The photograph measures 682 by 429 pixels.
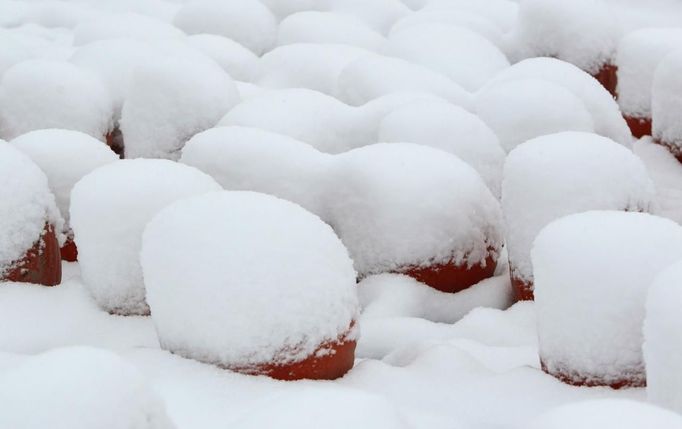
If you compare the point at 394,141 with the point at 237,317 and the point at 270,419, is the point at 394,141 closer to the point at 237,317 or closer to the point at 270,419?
the point at 237,317

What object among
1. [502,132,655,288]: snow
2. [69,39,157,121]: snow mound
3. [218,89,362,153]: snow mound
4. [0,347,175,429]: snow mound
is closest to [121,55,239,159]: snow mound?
[218,89,362,153]: snow mound

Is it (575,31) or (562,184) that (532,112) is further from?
(575,31)

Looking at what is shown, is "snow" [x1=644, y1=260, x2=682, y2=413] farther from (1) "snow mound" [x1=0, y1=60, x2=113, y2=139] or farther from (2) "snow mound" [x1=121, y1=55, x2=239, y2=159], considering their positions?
(1) "snow mound" [x1=0, y1=60, x2=113, y2=139]

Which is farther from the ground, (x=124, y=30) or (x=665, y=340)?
(x=665, y=340)

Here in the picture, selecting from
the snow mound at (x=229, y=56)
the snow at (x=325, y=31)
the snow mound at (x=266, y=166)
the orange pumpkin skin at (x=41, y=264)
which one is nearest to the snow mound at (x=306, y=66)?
the snow mound at (x=229, y=56)

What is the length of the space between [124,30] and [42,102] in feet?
1.71

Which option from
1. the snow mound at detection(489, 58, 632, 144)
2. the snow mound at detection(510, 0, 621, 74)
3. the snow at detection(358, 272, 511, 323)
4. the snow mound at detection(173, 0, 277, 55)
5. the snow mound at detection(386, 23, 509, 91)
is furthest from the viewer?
the snow mound at detection(173, 0, 277, 55)

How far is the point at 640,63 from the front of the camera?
87.2 inches

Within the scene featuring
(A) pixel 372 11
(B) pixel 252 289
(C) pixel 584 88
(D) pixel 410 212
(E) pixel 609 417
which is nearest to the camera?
(E) pixel 609 417

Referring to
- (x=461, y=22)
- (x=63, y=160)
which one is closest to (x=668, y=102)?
(x=461, y=22)

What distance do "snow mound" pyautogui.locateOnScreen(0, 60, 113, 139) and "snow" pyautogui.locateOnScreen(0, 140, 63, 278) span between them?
1.37ft

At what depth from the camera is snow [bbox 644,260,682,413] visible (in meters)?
0.88

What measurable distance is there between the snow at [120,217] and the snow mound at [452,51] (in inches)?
37.8

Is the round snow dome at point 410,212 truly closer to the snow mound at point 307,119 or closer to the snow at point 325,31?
the snow mound at point 307,119
